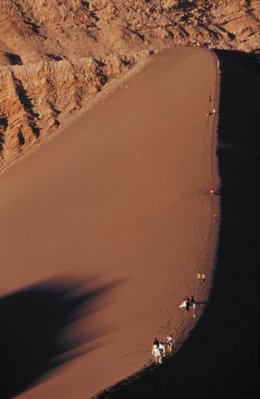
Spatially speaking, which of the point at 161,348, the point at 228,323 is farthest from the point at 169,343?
the point at 228,323

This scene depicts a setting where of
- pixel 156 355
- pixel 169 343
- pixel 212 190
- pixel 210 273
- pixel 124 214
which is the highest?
pixel 156 355

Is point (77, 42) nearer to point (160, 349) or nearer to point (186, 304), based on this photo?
point (186, 304)

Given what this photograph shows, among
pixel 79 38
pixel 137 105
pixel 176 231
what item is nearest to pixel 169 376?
pixel 176 231

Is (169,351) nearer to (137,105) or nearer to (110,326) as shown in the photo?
(110,326)

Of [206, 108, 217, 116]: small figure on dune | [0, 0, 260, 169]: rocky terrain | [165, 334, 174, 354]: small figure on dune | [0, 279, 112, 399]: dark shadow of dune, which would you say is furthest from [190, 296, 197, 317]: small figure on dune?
[0, 0, 260, 169]: rocky terrain

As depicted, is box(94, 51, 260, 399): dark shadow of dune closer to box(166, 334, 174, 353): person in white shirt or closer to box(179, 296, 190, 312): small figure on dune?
box(166, 334, 174, 353): person in white shirt

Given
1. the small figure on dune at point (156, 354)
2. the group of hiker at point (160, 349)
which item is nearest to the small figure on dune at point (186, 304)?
the group of hiker at point (160, 349)
